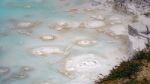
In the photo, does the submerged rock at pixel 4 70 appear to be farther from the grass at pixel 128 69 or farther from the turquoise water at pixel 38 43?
the grass at pixel 128 69

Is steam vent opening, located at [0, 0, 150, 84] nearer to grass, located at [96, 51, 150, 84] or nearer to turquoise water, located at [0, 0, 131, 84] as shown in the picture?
turquoise water, located at [0, 0, 131, 84]

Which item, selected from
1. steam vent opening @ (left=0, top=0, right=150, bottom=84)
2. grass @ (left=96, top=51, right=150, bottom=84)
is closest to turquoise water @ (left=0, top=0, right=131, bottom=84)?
steam vent opening @ (left=0, top=0, right=150, bottom=84)

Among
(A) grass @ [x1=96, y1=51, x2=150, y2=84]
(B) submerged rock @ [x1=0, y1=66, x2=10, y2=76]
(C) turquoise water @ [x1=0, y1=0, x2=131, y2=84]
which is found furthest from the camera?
(B) submerged rock @ [x1=0, y1=66, x2=10, y2=76]

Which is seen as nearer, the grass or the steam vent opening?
the grass

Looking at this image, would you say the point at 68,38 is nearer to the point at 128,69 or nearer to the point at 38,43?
the point at 38,43

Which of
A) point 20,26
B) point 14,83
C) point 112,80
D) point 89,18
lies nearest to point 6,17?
point 20,26

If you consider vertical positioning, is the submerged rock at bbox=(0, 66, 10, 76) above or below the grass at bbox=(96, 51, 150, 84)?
below

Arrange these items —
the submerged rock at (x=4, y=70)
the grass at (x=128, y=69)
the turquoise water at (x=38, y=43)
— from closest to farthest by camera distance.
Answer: the grass at (x=128, y=69)
the turquoise water at (x=38, y=43)
the submerged rock at (x=4, y=70)

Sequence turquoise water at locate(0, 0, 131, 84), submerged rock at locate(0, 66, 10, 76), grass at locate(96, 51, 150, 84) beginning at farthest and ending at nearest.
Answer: submerged rock at locate(0, 66, 10, 76) → turquoise water at locate(0, 0, 131, 84) → grass at locate(96, 51, 150, 84)

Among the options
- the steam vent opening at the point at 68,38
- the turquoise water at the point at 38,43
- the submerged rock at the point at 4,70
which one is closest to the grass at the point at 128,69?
the steam vent opening at the point at 68,38
